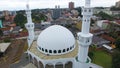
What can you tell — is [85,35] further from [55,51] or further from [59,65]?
[59,65]

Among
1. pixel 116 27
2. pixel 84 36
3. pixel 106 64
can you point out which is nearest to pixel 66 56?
pixel 84 36

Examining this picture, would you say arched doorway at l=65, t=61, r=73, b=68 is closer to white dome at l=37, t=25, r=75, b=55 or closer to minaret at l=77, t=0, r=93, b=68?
white dome at l=37, t=25, r=75, b=55

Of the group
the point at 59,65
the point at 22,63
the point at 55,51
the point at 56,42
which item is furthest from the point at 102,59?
the point at 22,63

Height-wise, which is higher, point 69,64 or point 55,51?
point 55,51

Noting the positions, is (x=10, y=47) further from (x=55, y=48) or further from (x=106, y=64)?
(x=106, y=64)

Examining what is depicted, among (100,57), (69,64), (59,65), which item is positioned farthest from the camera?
(100,57)

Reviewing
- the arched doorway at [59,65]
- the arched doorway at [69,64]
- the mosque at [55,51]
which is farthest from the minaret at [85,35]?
the arched doorway at [59,65]
